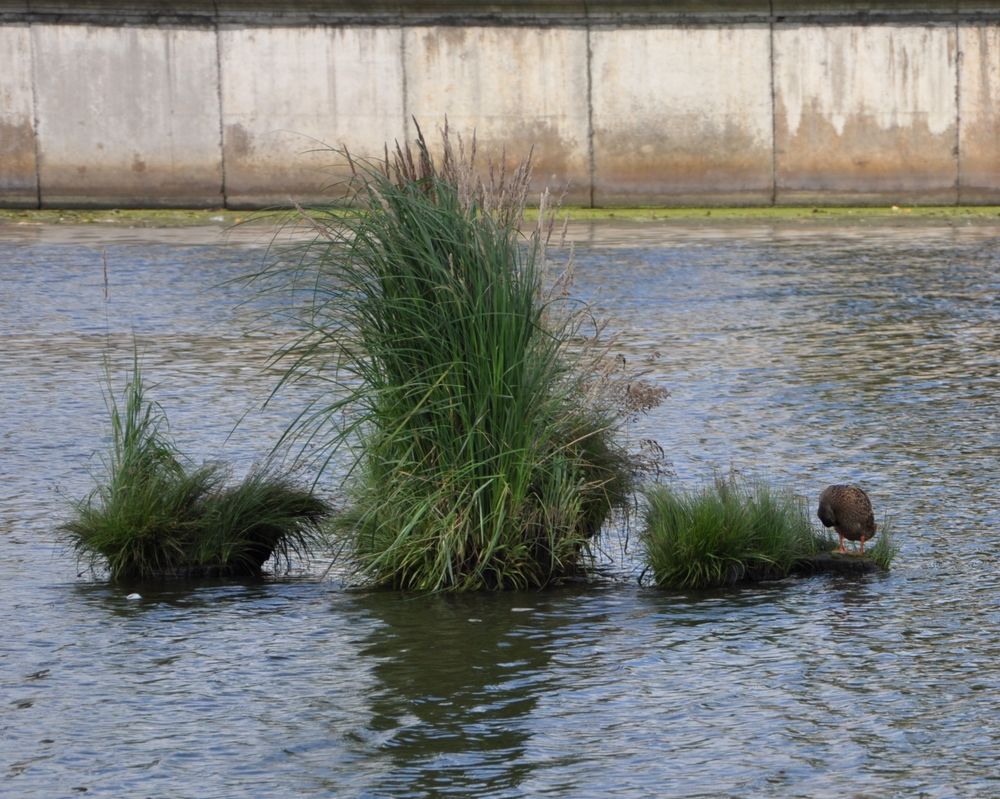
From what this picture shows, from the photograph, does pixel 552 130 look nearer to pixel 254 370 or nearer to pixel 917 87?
pixel 917 87

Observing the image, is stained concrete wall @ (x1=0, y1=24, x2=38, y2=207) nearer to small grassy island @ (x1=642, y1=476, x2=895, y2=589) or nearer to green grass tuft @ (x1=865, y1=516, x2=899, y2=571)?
small grassy island @ (x1=642, y1=476, x2=895, y2=589)

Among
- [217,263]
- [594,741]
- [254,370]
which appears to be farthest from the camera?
[217,263]

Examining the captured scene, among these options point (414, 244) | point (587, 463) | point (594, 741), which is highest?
point (414, 244)

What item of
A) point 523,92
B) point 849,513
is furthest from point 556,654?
point 523,92

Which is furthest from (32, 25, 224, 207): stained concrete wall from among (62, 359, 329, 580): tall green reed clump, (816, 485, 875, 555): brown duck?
(816, 485, 875, 555): brown duck

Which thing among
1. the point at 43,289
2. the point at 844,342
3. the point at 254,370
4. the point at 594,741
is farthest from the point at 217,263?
the point at 594,741

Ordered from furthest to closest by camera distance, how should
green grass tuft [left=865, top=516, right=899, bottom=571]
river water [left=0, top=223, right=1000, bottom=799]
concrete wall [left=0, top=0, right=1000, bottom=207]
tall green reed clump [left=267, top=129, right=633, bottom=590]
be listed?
concrete wall [left=0, top=0, right=1000, bottom=207] → green grass tuft [left=865, top=516, right=899, bottom=571] → tall green reed clump [left=267, top=129, right=633, bottom=590] → river water [left=0, top=223, right=1000, bottom=799]

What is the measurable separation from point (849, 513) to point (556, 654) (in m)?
1.66

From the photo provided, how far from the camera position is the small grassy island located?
7.46m

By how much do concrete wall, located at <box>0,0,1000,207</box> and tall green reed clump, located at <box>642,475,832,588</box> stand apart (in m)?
16.0

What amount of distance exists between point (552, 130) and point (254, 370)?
37.9ft

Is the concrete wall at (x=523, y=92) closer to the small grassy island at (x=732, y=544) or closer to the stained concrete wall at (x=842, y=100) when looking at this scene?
the stained concrete wall at (x=842, y=100)

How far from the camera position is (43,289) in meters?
16.6

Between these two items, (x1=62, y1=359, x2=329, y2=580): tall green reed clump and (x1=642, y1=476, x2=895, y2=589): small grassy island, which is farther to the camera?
(x1=62, y1=359, x2=329, y2=580): tall green reed clump
